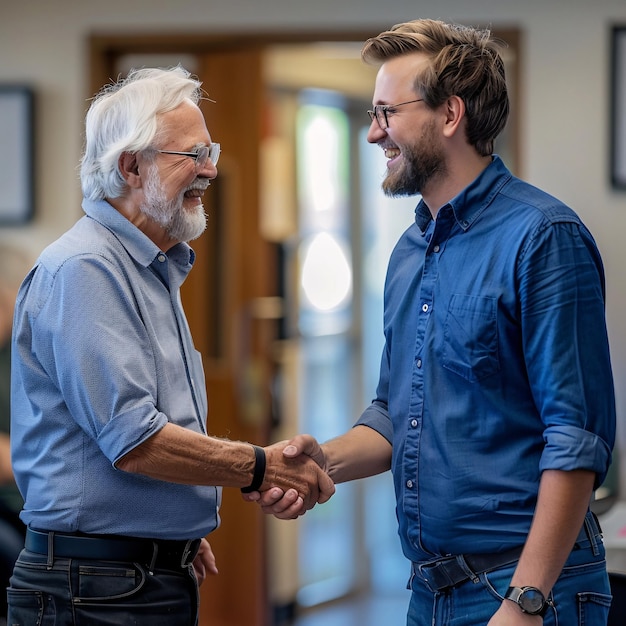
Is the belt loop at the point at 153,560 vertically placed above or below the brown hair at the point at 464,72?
below

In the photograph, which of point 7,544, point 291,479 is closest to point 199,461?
point 291,479

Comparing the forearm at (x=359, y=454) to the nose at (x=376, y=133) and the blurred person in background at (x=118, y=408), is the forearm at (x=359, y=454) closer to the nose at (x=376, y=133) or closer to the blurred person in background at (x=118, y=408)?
the blurred person in background at (x=118, y=408)

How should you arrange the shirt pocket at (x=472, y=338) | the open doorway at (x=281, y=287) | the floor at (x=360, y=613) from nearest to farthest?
1. the shirt pocket at (x=472, y=338)
2. the open doorway at (x=281, y=287)
3. the floor at (x=360, y=613)

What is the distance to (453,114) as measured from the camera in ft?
5.35

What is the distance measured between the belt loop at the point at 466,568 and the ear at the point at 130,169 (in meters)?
0.90

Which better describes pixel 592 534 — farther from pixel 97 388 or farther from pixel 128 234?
pixel 128 234

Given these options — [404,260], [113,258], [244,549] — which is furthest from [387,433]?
Result: [244,549]

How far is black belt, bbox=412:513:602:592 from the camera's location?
1.49m

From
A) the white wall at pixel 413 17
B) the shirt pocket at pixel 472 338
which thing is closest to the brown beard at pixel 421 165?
the shirt pocket at pixel 472 338

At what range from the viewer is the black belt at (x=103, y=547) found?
1664mm

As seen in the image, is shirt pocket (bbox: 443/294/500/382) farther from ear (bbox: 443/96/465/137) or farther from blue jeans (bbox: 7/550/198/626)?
blue jeans (bbox: 7/550/198/626)

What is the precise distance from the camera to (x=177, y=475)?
166cm

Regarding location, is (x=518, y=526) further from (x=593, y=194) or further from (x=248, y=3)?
(x=248, y=3)

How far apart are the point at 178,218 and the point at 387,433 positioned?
58 centimetres
